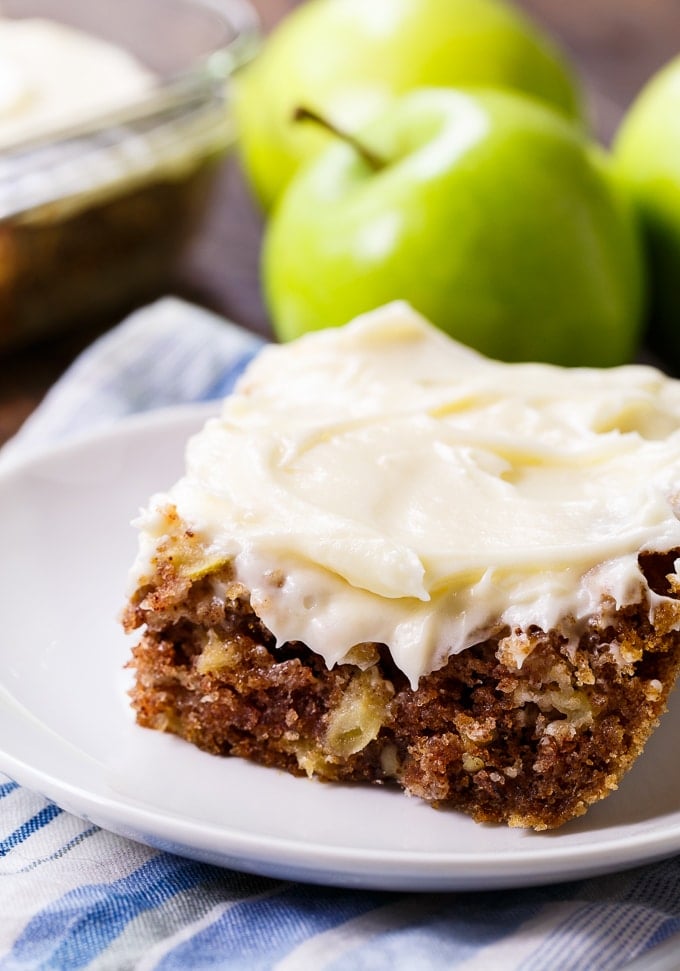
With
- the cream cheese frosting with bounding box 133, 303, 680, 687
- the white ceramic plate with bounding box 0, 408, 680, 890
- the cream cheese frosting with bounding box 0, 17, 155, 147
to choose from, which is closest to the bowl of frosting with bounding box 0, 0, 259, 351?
the cream cheese frosting with bounding box 0, 17, 155, 147

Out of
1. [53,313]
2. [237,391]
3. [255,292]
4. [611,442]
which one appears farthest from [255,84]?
[611,442]

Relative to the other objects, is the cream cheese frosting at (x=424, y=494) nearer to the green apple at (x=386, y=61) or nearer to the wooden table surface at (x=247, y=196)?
the wooden table surface at (x=247, y=196)

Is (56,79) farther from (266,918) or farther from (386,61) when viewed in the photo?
(266,918)

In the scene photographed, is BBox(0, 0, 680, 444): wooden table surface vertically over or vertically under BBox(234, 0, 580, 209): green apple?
under

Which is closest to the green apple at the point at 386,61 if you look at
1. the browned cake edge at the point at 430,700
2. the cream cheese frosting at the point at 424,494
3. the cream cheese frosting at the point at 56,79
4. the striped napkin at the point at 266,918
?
the cream cheese frosting at the point at 56,79

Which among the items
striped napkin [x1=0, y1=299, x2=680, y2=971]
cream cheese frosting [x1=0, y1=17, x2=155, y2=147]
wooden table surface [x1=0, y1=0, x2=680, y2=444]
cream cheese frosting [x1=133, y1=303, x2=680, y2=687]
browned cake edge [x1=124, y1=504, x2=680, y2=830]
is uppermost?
cream cheese frosting [x1=133, y1=303, x2=680, y2=687]

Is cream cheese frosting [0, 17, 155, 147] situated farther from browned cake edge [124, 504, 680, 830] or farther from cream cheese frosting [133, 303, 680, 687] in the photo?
browned cake edge [124, 504, 680, 830]

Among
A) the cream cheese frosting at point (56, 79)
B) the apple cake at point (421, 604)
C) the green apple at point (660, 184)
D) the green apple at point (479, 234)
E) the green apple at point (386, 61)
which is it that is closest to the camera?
the apple cake at point (421, 604)
